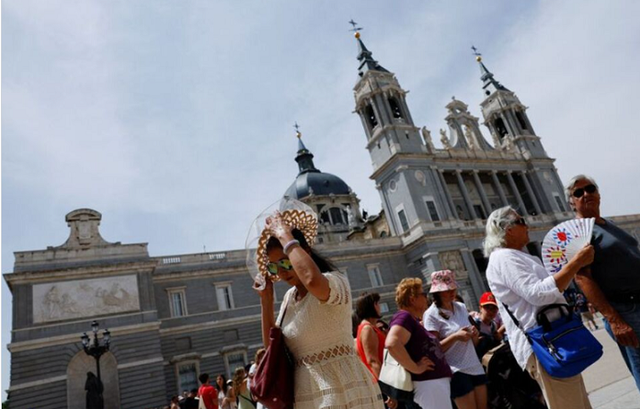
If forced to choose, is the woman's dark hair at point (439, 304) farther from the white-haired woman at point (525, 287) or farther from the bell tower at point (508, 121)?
the bell tower at point (508, 121)

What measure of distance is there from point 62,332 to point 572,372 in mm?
21312

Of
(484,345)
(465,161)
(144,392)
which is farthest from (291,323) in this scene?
(465,161)

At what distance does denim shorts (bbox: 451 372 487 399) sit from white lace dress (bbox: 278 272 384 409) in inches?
75.6

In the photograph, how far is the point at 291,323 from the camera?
2365 millimetres

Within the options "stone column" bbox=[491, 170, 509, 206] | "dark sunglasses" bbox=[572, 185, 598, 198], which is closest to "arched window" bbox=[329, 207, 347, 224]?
"stone column" bbox=[491, 170, 509, 206]

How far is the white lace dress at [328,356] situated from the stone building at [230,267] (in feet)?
65.3

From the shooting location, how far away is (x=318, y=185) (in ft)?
175

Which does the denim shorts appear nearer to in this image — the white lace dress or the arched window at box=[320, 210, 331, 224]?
the white lace dress

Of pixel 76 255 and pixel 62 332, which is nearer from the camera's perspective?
pixel 62 332

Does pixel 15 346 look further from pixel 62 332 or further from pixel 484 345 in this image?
pixel 484 345

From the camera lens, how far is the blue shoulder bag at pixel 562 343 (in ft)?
8.77

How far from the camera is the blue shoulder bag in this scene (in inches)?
105

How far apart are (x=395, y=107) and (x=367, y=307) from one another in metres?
30.0

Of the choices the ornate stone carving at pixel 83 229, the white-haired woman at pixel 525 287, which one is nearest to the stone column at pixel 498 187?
the ornate stone carving at pixel 83 229
